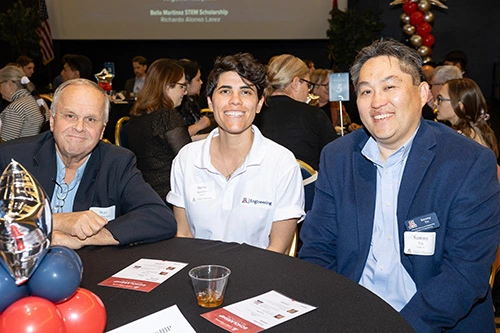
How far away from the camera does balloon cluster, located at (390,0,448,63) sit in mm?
10523

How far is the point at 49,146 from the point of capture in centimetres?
242

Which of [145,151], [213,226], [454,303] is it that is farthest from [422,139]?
[145,151]

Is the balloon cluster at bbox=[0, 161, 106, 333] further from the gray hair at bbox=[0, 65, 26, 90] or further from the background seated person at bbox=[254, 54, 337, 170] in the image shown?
the gray hair at bbox=[0, 65, 26, 90]

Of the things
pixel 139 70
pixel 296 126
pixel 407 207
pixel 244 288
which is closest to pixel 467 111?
pixel 296 126

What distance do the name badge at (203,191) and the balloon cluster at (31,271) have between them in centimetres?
133

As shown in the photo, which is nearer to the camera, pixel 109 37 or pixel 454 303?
pixel 454 303

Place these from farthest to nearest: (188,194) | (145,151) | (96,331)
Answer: (145,151) → (188,194) → (96,331)

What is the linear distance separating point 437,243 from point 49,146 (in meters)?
1.67

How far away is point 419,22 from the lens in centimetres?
1058

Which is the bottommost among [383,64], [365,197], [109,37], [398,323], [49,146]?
[398,323]

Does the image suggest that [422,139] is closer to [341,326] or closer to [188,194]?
[341,326]

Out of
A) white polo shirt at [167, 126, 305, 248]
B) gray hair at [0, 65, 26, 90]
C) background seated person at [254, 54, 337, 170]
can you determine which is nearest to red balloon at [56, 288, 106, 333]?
white polo shirt at [167, 126, 305, 248]

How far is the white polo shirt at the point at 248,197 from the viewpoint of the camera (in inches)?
98.7

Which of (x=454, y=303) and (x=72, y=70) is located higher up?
(x=72, y=70)
